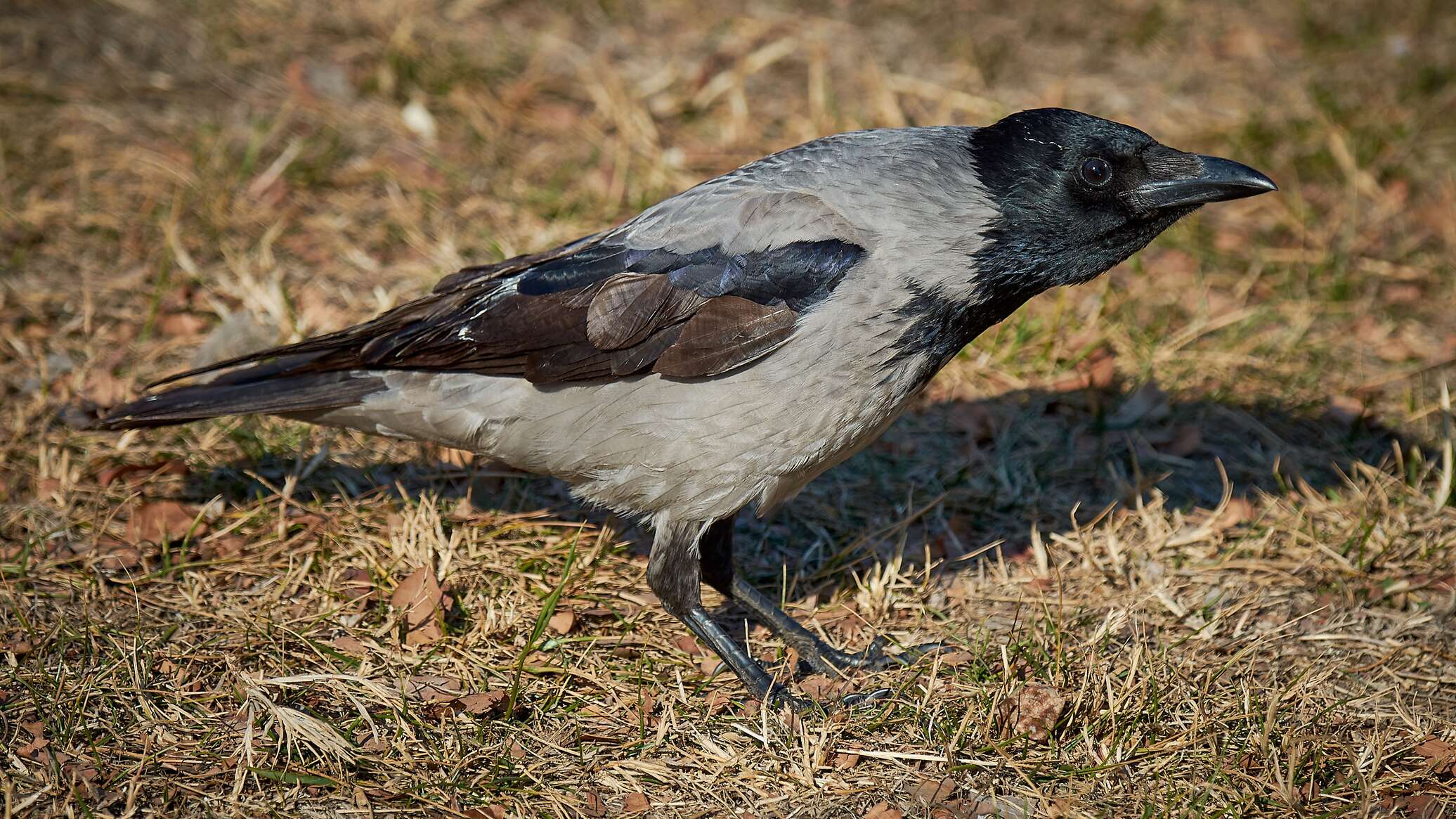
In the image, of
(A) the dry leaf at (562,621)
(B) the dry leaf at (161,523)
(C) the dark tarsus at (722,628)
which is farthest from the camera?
(B) the dry leaf at (161,523)

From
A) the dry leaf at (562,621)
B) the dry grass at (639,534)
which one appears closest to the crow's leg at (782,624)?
the dry grass at (639,534)

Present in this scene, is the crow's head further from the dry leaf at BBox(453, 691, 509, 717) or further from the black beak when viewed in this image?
the dry leaf at BBox(453, 691, 509, 717)

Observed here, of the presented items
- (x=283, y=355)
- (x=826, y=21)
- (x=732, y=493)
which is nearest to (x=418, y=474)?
(x=283, y=355)

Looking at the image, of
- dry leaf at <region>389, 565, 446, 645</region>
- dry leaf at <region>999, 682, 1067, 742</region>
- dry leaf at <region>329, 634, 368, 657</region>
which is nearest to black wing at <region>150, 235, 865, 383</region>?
dry leaf at <region>389, 565, 446, 645</region>

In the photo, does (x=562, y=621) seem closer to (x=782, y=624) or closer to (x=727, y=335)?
(x=782, y=624)

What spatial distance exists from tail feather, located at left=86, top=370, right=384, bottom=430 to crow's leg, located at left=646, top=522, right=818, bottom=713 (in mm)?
1138

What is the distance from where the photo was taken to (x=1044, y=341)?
18.6 feet

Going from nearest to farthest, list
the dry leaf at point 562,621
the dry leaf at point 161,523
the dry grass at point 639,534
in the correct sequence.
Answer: the dry grass at point 639,534 → the dry leaf at point 562,621 → the dry leaf at point 161,523

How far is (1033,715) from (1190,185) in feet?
5.70

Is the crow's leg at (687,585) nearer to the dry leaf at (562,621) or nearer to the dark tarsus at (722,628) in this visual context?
the dark tarsus at (722,628)

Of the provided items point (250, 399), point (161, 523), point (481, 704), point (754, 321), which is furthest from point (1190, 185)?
point (161, 523)

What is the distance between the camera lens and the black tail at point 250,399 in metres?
4.13

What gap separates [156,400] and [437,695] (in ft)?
4.88

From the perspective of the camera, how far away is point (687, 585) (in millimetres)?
3998
